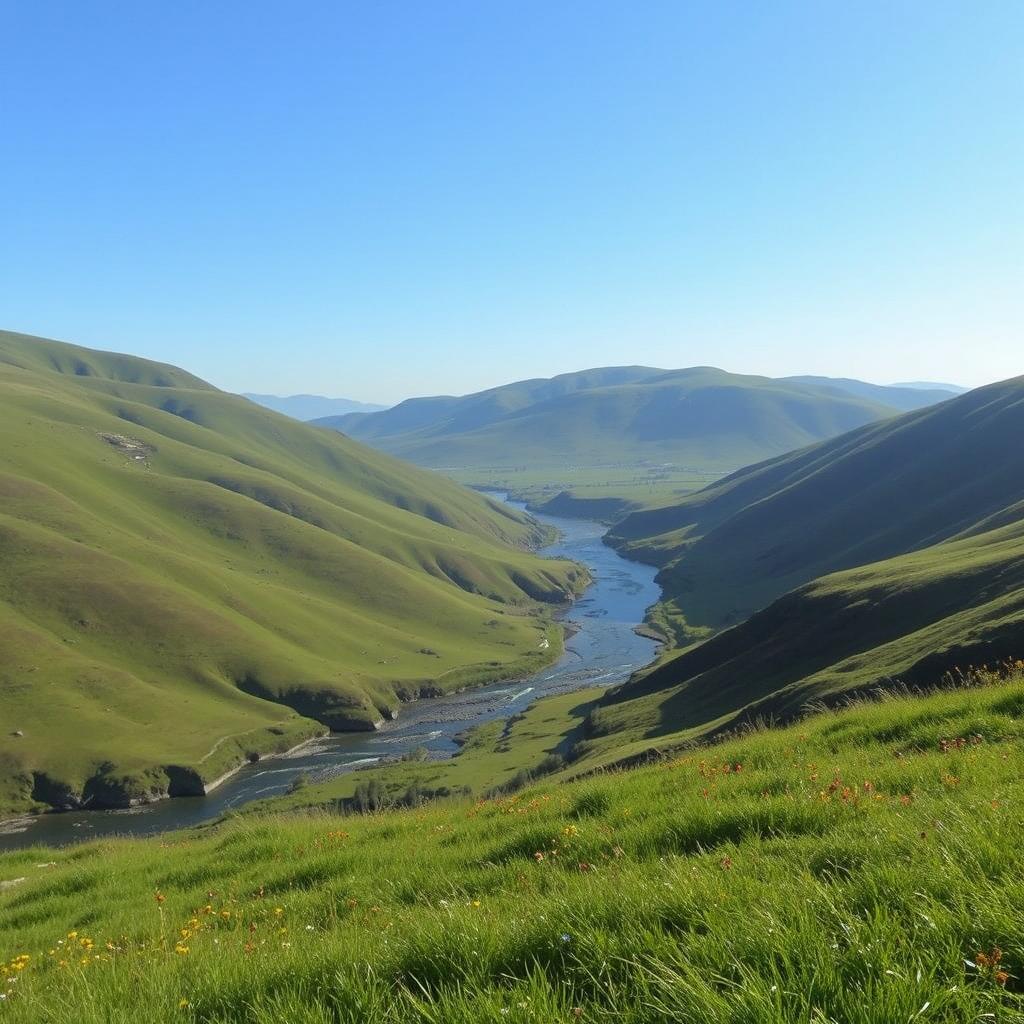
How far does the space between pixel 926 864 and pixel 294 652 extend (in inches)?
5387

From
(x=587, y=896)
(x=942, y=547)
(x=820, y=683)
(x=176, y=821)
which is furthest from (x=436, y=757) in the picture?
(x=587, y=896)

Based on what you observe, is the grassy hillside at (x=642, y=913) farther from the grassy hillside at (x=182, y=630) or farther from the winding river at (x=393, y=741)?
the grassy hillside at (x=182, y=630)

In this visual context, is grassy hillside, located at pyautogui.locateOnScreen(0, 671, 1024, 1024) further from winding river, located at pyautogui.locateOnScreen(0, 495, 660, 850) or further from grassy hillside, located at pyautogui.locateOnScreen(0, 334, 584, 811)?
grassy hillside, located at pyautogui.locateOnScreen(0, 334, 584, 811)

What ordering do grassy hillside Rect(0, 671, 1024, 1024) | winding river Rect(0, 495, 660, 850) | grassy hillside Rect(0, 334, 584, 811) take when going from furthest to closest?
1. grassy hillside Rect(0, 334, 584, 811)
2. winding river Rect(0, 495, 660, 850)
3. grassy hillside Rect(0, 671, 1024, 1024)

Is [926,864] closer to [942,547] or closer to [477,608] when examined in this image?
[942,547]

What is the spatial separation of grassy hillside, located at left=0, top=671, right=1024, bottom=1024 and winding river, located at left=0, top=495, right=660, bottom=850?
49.0m

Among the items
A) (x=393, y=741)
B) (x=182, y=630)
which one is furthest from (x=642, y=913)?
(x=182, y=630)

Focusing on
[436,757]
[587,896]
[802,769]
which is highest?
[587,896]

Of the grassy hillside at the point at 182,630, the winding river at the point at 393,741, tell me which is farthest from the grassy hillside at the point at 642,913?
the grassy hillside at the point at 182,630

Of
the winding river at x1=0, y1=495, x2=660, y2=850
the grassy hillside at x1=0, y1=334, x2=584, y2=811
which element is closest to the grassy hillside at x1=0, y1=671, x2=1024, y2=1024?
the winding river at x1=0, y1=495, x2=660, y2=850

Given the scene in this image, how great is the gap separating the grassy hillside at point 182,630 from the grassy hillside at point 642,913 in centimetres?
9348

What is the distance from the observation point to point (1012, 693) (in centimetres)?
1271

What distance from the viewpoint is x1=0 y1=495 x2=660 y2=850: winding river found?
8238 cm

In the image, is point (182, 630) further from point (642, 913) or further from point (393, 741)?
point (642, 913)
